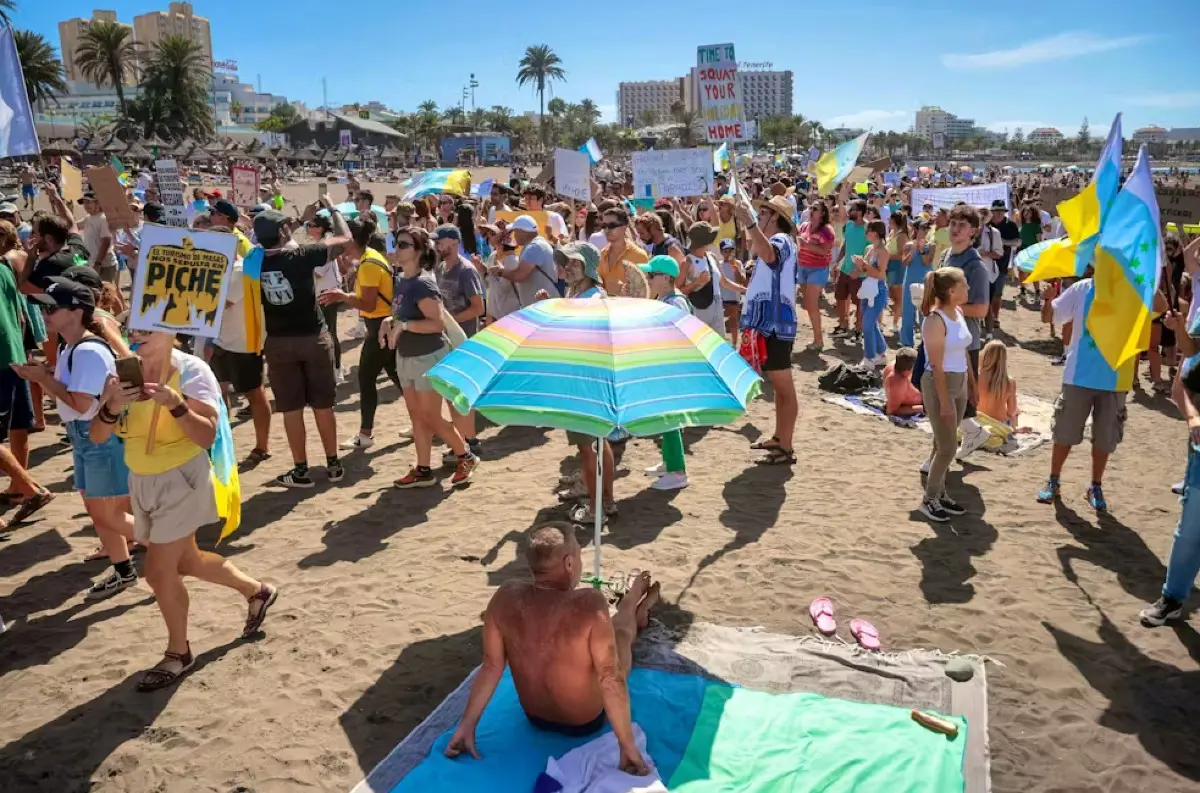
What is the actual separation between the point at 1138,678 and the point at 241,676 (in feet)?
14.5

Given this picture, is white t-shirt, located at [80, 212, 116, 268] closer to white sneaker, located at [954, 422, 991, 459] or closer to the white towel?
the white towel

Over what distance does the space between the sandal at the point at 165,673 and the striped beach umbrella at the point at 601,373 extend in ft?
6.28

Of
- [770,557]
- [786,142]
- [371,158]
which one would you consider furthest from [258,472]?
[786,142]

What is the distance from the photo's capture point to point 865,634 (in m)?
4.45

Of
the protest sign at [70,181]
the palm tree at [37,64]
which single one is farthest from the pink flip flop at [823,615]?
the palm tree at [37,64]

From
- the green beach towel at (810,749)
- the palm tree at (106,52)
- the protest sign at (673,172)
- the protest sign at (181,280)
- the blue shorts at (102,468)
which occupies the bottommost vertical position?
the green beach towel at (810,749)

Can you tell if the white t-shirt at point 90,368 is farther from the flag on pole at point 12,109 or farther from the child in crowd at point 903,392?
the child in crowd at point 903,392

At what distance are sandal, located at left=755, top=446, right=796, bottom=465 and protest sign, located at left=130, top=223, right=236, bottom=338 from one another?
15.5 feet

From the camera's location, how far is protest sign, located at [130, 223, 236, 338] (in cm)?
370

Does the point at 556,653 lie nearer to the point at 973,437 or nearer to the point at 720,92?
the point at 973,437

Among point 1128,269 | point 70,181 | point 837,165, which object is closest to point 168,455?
point 1128,269

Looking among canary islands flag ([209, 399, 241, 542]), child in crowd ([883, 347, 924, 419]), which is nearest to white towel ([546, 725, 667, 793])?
canary islands flag ([209, 399, 241, 542])

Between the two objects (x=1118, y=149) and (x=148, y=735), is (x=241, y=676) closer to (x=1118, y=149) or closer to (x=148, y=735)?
(x=148, y=735)

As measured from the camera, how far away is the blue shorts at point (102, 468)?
4691 millimetres
